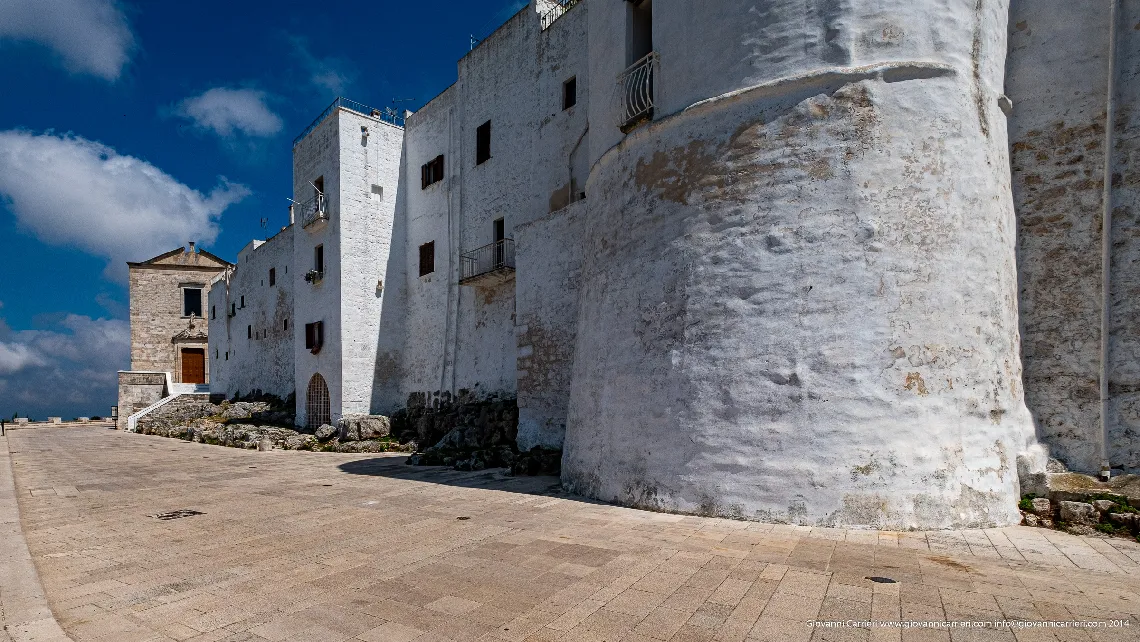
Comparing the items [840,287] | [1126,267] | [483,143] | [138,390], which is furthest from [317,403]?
[1126,267]

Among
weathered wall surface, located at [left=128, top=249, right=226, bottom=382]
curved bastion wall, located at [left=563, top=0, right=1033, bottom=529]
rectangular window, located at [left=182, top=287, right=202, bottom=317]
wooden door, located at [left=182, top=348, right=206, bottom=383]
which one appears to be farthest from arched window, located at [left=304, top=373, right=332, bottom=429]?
rectangular window, located at [left=182, top=287, right=202, bottom=317]

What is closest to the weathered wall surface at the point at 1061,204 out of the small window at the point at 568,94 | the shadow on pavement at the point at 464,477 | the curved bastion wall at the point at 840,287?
the curved bastion wall at the point at 840,287

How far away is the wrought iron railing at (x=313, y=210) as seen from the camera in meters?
19.8

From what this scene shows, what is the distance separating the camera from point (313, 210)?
20281mm

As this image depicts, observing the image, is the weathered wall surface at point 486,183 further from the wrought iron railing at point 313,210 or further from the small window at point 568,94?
the wrought iron railing at point 313,210

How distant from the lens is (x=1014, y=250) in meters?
7.44

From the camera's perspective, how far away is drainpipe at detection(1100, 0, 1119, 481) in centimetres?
690

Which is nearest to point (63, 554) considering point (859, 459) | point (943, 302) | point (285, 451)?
point (859, 459)

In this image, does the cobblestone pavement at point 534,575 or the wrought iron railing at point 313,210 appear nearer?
the cobblestone pavement at point 534,575

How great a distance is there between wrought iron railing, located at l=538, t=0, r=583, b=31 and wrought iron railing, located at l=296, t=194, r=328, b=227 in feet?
30.5

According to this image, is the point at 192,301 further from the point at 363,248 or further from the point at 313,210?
the point at 363,248

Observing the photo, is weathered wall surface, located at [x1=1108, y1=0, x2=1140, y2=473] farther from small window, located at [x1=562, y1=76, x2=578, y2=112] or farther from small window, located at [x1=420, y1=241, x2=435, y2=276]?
small window, located at [x1=420, y1=241, x2=435, y2=276]

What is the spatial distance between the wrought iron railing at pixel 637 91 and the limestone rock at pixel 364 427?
12.2m

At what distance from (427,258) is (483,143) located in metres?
4.05
